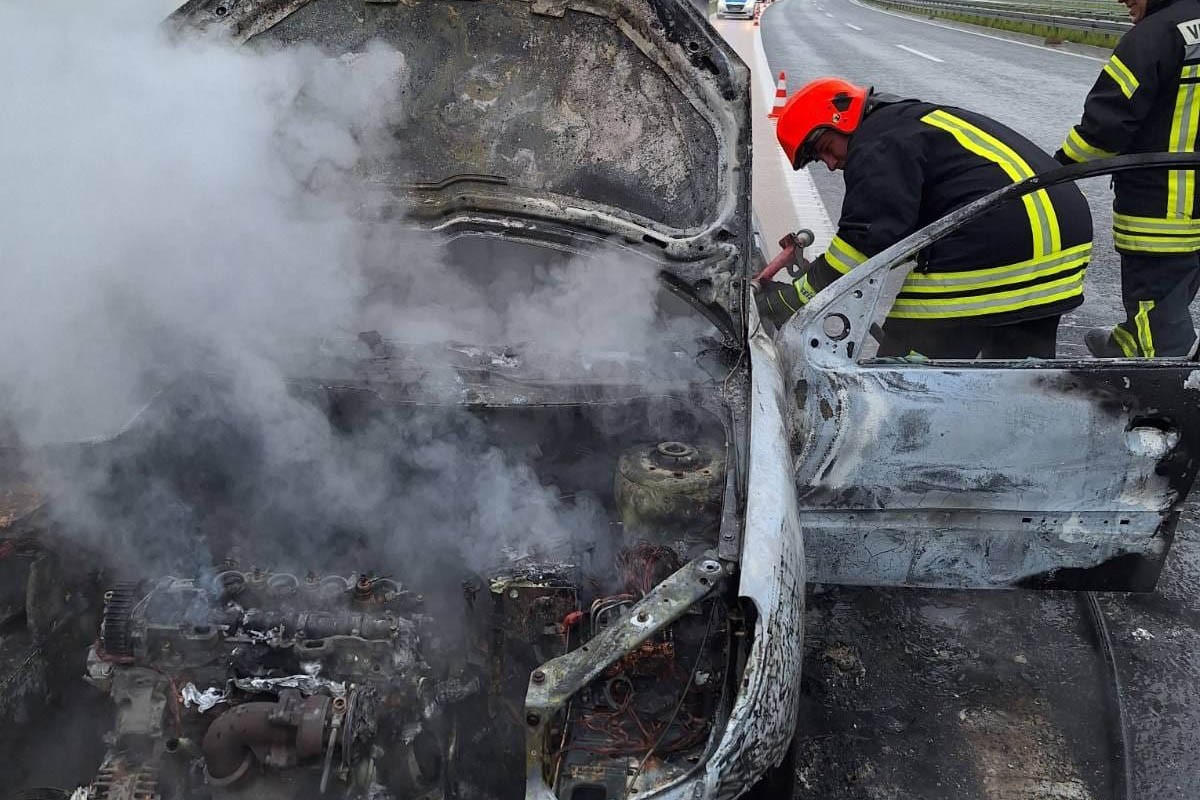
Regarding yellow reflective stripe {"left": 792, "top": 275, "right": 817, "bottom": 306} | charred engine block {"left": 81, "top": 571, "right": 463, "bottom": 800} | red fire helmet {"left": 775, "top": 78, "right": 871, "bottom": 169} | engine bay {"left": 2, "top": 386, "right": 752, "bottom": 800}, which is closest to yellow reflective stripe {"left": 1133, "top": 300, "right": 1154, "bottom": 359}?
red fire helmet {"left": 775, "top": 78, "right": 871, "bottom": 169}

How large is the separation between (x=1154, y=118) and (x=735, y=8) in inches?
1164

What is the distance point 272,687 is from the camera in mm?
2199

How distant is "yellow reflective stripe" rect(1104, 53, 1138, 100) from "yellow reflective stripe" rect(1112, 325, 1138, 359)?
38.9 inches

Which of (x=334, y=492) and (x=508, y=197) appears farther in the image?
(x=508, y=197)

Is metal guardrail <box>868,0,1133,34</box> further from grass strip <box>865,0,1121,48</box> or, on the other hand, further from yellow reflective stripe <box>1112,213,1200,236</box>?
yellow reflective stripe <box>1112,213,1200,236</box>

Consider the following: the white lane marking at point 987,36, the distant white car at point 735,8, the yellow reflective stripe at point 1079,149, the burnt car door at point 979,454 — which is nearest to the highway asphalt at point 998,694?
the burnt car door at point 979,454

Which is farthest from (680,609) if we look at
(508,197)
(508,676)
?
(508,197)

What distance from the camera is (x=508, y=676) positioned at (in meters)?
2.37

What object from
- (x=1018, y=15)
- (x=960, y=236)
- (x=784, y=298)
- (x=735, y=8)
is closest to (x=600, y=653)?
(x=784, y=298)

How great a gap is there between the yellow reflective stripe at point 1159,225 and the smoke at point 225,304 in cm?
217

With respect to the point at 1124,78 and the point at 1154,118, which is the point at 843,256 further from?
the point at 1154,118

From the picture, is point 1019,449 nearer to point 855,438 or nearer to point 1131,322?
point 855,438

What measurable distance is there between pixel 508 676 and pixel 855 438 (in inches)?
49.3

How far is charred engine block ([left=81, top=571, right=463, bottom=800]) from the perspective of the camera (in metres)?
2.12
